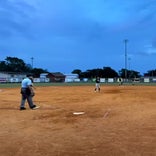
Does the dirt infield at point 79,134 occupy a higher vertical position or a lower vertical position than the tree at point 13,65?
lower

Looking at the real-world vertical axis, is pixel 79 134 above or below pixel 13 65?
below

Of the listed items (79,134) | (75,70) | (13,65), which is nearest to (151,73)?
(75,70)

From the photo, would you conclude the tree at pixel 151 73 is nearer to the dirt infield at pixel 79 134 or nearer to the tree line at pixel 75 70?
the tree line at pixel 75 70

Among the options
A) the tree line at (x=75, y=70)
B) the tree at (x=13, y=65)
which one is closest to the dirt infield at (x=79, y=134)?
the tree line at (x=75, y=70)

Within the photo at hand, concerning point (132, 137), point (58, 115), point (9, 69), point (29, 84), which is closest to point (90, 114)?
point (58, 115)

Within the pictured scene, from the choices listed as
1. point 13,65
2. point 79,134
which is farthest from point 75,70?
point 79,134

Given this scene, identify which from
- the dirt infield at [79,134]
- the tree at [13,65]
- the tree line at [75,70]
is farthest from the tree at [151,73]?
the dirt infield at [79,134]

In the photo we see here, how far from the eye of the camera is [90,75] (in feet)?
471

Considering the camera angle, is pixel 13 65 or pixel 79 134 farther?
pixel 13 65

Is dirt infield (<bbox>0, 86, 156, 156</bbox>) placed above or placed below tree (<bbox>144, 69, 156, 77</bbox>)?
below

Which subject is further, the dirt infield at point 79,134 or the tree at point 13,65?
the tree at point 13,65

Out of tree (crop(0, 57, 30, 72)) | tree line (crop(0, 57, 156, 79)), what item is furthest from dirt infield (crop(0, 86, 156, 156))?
tree (crop(0, 57, 30, 72))

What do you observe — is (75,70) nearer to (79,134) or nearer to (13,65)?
(13,65)

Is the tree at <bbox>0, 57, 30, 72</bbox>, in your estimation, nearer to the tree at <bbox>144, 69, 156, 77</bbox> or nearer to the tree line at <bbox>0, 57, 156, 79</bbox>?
the tree line at <bbox>0, 57, 156, 79</bbox>
